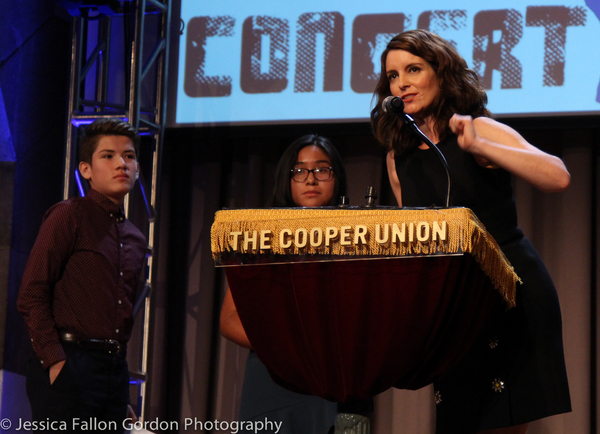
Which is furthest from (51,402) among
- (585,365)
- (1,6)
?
(585,365)

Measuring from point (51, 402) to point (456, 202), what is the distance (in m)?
1.41

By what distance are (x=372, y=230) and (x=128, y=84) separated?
2.44 metres

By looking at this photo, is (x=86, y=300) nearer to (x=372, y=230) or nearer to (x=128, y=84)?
(x=128, y=84)

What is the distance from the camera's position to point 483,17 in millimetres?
3117

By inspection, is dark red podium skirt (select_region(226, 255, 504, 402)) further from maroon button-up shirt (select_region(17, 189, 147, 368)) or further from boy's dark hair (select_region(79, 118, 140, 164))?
boy's dark hair (select_region(79, 118, 140, 164))

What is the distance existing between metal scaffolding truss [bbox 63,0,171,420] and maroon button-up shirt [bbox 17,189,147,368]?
620mm

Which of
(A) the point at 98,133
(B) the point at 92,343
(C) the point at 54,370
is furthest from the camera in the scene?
(A) the point at 98,133

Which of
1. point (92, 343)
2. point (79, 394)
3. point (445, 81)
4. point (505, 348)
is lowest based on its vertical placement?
point (79, 394)

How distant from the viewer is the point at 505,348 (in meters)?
1.43

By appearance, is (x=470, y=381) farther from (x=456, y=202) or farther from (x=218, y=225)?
(x=218, y=225)

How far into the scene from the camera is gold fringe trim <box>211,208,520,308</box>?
1042 millimetres

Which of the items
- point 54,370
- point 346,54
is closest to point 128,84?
point 346,54

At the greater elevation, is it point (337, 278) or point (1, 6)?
point (1, 6)

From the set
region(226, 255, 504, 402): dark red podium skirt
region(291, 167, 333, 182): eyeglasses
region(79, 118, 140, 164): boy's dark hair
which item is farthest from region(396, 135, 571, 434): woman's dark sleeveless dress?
region(79, 118, 140, 164): boy's dark hair
